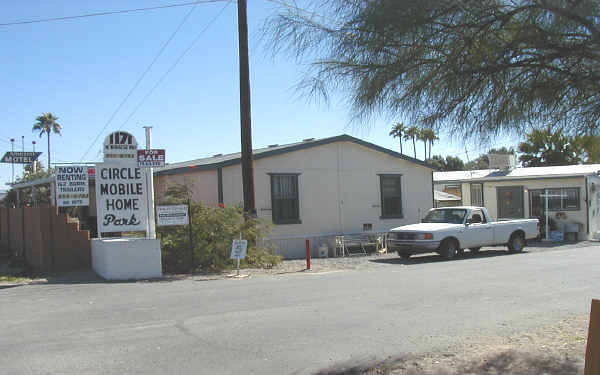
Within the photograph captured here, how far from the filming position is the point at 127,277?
13758 mm

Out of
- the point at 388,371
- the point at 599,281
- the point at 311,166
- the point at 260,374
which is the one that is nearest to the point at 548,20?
the point at 388,371

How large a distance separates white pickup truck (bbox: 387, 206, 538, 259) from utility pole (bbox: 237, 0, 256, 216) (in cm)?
495

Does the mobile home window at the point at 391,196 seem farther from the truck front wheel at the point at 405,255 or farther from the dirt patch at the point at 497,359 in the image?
the dirt patch at the point at 497,359

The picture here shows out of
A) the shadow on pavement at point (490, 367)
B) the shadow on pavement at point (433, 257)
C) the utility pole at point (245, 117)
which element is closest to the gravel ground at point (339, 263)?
the shadow on pavement at point (433, 257)

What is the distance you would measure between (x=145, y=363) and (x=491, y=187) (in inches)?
957

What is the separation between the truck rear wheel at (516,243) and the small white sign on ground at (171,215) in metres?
11.6

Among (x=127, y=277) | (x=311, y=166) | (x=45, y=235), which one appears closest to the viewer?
(x=127, y=277)

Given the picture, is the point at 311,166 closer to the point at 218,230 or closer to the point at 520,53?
the point at 218,230

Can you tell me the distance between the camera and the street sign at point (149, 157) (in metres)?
14.3

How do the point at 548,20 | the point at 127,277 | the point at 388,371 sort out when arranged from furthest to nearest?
the point at 127,277
the point at 388,371
the point at 548,20

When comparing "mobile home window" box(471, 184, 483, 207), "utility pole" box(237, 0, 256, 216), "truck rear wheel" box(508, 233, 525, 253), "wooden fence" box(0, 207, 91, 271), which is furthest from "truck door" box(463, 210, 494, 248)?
"wooden fence" box(0, 207, 91, 271)

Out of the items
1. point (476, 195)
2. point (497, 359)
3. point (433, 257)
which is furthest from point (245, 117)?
point (476, 195)

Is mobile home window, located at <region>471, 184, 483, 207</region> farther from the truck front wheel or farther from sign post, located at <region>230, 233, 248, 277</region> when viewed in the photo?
sign post, located at <region>230, 233, 248, 277</region>

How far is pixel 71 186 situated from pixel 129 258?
278 cm
